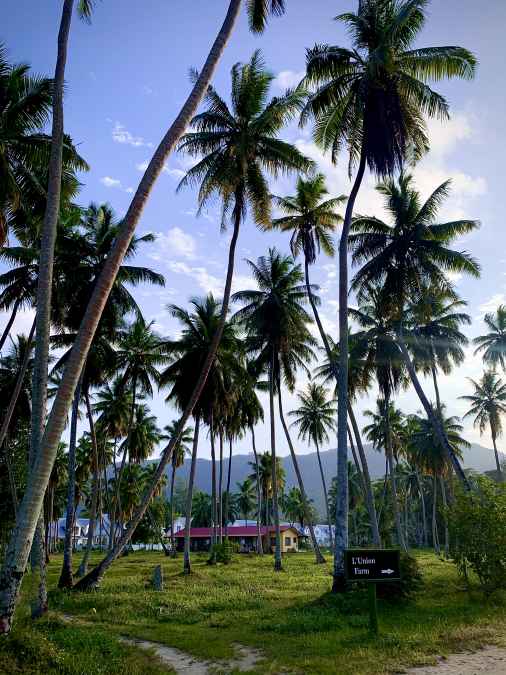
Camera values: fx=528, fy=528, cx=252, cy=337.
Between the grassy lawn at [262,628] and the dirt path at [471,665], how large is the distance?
0.33 meters

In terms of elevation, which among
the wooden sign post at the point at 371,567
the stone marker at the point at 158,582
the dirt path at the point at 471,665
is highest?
the wooden sign post at the point at 371,567

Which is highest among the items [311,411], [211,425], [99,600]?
[311,411]

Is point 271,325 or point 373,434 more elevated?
point 271,325

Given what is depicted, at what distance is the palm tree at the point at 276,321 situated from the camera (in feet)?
99.2

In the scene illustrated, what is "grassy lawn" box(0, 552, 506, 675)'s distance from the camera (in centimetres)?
884

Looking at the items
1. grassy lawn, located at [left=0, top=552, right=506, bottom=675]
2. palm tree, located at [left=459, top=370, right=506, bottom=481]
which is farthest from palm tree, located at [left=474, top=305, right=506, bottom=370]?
grassy lawn, located at [left=0, top=552, right=506, bottom=675]

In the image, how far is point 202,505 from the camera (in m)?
84.8

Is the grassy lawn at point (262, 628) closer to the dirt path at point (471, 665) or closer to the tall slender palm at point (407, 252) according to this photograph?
the dirt path at point (471, 665)

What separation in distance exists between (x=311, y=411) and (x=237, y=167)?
29250 millimetres

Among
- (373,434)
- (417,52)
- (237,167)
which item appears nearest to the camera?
(417,52)

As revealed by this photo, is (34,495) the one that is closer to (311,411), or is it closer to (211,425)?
(211,425)

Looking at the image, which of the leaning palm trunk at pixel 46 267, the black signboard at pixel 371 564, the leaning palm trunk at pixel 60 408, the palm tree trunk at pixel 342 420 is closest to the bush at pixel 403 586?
the palm tree trunk at pixel 342 420

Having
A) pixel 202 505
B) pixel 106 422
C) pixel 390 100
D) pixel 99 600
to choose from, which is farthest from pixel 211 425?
pixel 202 505

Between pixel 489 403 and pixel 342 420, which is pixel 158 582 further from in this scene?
pixel 489 403
